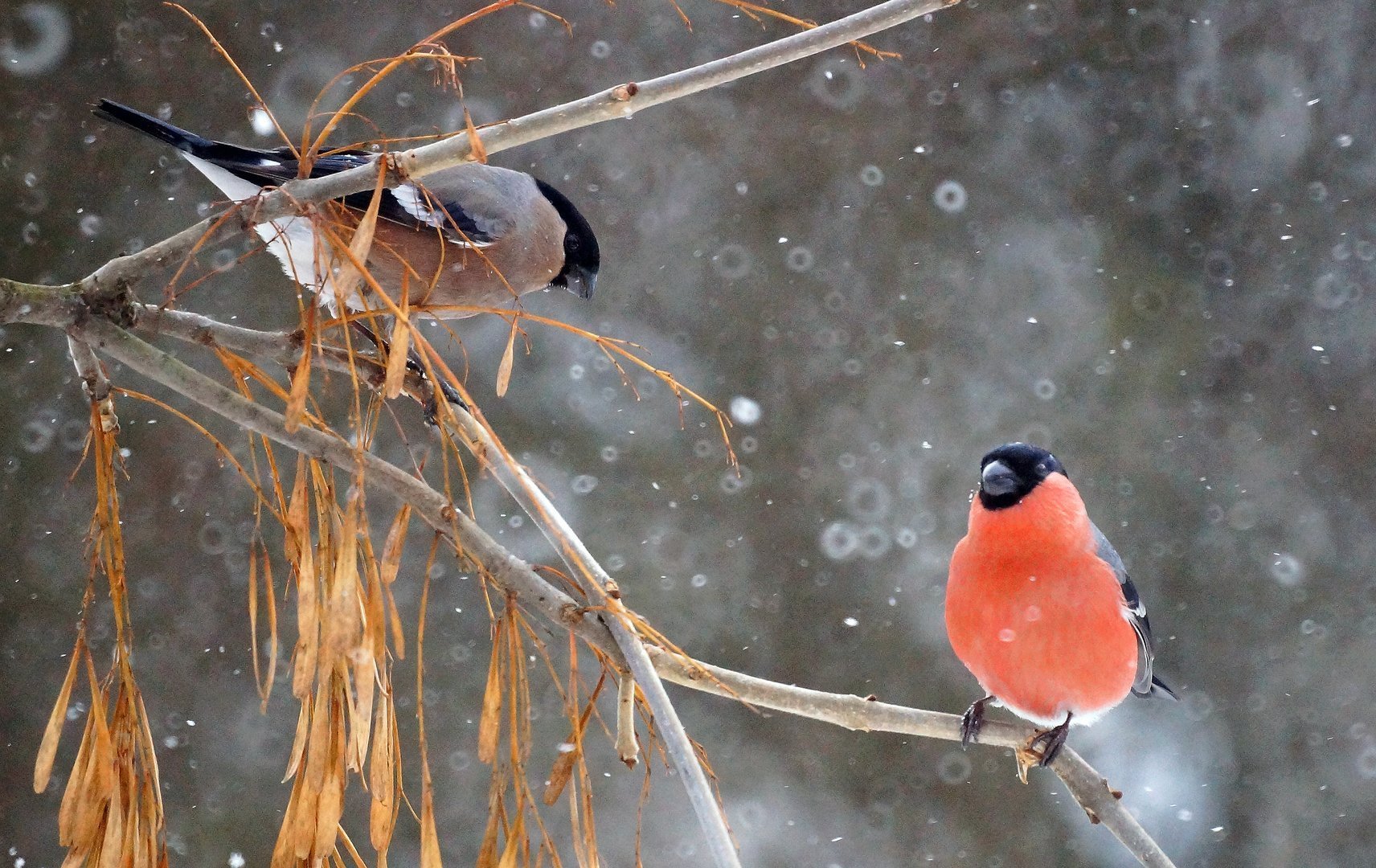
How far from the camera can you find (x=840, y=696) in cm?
74

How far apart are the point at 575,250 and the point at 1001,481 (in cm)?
64

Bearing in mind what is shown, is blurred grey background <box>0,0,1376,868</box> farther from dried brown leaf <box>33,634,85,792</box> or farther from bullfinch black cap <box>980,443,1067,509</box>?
dried brown leaf <box>33,634,85,792</box>

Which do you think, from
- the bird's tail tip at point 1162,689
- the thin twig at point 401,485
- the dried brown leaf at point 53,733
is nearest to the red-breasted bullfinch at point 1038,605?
the bird's tail tip at point 1162,689

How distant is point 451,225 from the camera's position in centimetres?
99

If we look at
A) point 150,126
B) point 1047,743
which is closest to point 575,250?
point 150,126

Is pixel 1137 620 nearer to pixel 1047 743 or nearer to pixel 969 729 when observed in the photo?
pixel 1047 743

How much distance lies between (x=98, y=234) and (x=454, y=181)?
1250 mm

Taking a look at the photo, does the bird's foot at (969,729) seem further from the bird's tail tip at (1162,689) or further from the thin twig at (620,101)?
the thin twig at (620,101)

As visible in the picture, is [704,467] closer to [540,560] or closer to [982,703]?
[540,560]

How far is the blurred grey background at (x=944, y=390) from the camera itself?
242cm

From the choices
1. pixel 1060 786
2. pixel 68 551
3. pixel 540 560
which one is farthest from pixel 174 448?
pixel 1060 786

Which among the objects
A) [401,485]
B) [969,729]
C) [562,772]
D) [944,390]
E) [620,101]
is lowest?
[944,390]

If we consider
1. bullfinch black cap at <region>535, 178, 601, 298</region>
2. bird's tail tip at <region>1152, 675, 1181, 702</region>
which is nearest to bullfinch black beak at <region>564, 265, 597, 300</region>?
bullfinch black cap at <region>535, 178, 601, 298</region>

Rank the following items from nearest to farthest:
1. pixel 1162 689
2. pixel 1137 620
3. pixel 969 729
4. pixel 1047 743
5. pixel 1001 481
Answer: pixel 969 729, pixel 1047 743, pixel 1001 481, pixel 1137 620, pixel 1162 689
